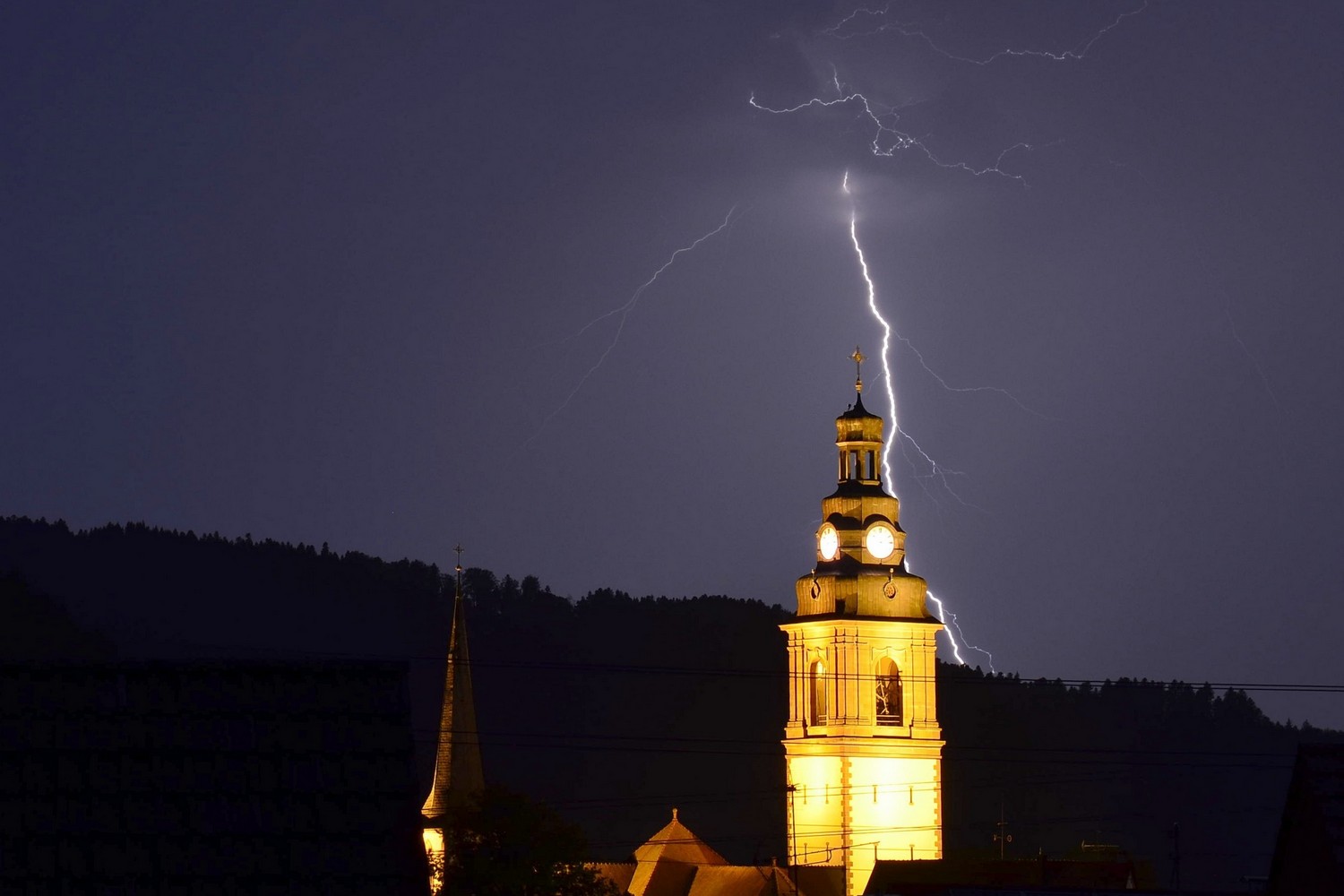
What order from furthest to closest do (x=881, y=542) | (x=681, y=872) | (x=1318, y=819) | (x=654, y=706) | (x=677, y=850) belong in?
1. (x=654, y=706)
2. (x=677, y=850)
3. (x=681, y=872)
4. (x=881, y=542)
5. (x=1318, y=819)

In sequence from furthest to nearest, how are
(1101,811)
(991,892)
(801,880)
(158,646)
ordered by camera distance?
(1101,811) → (158,646) → (801,880) → (991,892)

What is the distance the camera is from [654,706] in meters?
152

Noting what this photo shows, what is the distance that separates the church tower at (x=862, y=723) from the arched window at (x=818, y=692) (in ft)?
0.09

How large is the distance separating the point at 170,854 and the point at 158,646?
122m

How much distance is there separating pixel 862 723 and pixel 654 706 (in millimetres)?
63755

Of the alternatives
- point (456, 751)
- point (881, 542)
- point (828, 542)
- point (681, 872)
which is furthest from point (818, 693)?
point (456, 751)

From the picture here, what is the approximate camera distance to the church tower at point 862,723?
88.7m

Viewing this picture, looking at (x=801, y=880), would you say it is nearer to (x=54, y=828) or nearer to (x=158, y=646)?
(x=158, y=646)

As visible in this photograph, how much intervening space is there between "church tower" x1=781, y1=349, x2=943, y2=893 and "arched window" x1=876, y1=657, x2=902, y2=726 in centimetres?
3

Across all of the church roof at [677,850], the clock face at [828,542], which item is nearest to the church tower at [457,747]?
the church roof at [677,850]

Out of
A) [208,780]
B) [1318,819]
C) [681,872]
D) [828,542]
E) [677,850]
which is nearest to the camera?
[208,780]

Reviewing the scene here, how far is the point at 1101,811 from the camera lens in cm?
14938

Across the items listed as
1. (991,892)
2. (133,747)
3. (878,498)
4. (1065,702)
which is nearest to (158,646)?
(1065,702)

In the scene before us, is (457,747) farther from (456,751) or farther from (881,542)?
(881,542)
